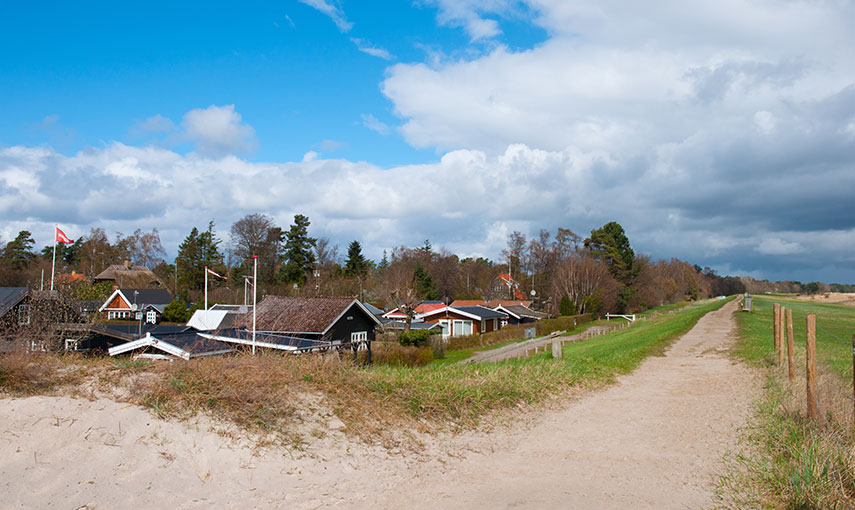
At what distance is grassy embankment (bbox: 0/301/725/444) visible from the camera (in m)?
7.93

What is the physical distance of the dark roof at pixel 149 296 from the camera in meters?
65.5

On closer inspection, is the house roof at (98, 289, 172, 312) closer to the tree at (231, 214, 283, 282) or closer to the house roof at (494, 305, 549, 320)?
the tree at (231, 214, 283, 282)

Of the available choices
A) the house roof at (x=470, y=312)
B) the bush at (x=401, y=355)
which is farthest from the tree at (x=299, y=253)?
the bush at (x=401, y=355)

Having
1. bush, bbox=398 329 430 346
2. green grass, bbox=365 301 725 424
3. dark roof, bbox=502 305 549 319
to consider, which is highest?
green grass, bbox=365 301 725 424

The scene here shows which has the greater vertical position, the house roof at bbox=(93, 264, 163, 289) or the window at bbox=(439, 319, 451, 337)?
the house roof at bbox=(93, 264, 163, 289)

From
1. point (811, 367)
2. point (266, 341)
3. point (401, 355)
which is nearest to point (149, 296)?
point (401, 355)

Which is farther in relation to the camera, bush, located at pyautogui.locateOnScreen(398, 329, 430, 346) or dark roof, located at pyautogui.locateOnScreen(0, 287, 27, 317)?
bush, located at pyautogui.locateOnScreen(398, 329, 430, 346)

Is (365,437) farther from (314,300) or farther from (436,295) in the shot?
(436,295)

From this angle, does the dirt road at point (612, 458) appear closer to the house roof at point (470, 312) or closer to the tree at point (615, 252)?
the house roof at point (470, 312)

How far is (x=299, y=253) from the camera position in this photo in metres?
80.8

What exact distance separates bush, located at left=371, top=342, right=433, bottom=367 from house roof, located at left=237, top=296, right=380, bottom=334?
3133 mm

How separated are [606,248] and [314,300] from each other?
66560 millimetres

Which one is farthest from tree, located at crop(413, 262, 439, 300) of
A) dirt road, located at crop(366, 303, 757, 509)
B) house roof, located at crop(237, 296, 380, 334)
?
dirt road, located at crop(366, 303, 757, 509)

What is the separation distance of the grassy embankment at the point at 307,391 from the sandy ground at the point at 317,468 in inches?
17.3
